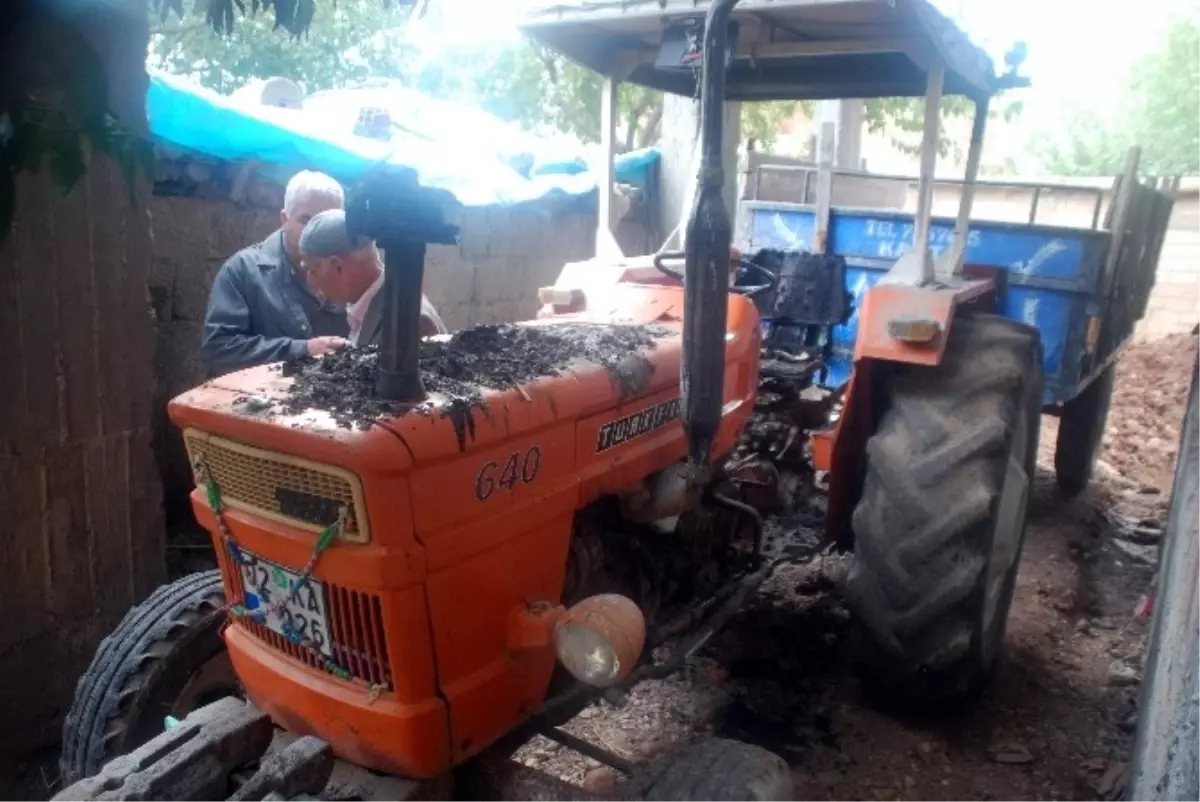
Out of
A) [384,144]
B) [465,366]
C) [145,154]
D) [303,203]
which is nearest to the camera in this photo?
[145,154]

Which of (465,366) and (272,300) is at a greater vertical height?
(465,366)

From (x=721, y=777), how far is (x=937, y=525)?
3.59 ft

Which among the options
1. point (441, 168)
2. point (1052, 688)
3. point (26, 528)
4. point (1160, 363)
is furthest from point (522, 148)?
point (1160, 363)

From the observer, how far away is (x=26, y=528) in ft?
9.70

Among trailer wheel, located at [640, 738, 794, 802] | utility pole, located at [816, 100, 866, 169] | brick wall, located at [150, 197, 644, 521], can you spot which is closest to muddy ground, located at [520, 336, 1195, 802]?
trailer wheel, located at [640, 738, 794, 802]

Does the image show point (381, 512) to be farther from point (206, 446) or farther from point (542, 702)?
point (542, 702)

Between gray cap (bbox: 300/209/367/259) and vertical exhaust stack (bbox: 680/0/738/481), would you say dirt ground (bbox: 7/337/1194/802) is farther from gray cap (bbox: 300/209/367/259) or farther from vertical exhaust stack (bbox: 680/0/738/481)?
gray cap (bbox: 300/209/367/259)

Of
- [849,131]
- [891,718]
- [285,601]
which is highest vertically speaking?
[849,131]

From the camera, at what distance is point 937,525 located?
257 cm

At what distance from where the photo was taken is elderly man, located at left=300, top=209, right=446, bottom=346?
2.39 meters

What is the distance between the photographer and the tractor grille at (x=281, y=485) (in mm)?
1704

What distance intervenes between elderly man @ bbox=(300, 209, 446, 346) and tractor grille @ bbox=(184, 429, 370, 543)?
0.61 meters

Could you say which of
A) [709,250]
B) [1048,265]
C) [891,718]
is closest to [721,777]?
[709,250]

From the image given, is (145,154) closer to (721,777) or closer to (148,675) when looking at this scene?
(148,675)
